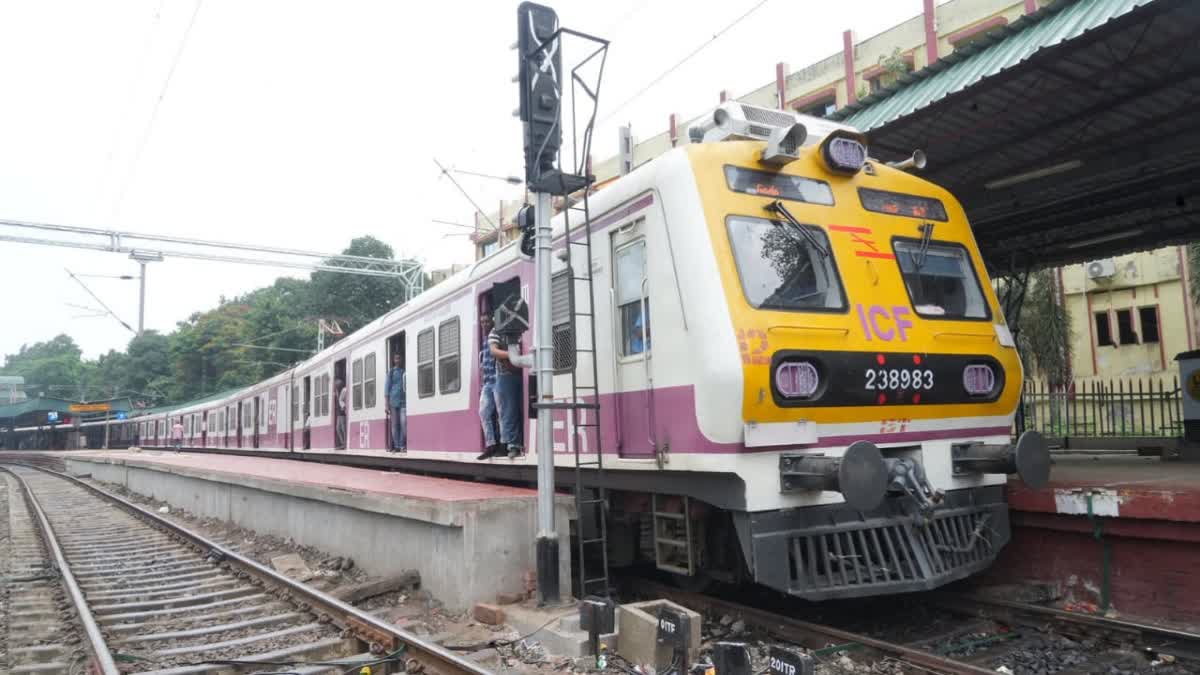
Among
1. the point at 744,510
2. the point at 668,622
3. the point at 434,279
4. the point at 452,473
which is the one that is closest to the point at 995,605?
the point at 744,510

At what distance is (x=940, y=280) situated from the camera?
6.57 meters

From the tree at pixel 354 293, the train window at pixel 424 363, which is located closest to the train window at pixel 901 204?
the train window at pixel 424 363

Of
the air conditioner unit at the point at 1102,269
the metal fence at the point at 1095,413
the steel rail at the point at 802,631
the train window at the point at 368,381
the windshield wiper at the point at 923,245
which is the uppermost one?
the air conditioner unit at the point at 1102,269

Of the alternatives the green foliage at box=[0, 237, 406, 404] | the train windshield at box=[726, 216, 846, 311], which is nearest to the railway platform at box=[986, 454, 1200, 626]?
the train windshield at box=[726, 216, 846, 311]

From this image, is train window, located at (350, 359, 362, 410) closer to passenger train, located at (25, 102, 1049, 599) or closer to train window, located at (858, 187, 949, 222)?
passenger train, located at (25, 102, 1049, 599)

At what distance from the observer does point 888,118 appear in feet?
25.3

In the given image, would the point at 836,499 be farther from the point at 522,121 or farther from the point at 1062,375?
the point at 1062,375

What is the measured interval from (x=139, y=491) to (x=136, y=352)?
55307 millimetres

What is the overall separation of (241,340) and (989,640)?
199 ft

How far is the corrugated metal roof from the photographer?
6328 millimetres

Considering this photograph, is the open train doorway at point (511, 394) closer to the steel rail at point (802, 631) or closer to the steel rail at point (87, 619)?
the steel rail at point (802, 631)

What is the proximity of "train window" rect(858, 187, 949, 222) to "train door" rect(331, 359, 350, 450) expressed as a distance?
10.6 metres

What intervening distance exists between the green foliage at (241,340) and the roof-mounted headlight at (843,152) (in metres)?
36.6

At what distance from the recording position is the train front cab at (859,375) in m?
5.30
